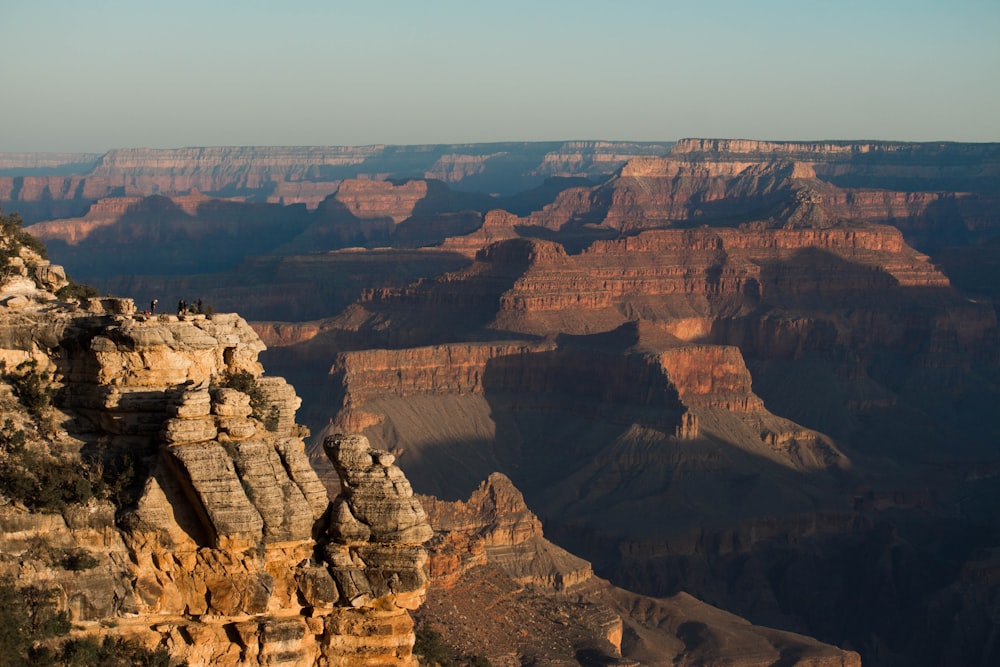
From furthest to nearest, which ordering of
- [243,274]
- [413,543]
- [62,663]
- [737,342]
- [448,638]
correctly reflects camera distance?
[243,274], [737,342], [448,638], [413,543], [62,663]

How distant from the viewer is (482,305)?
142 metres

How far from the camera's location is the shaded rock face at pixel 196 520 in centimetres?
2072

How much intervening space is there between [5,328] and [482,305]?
4717 inches

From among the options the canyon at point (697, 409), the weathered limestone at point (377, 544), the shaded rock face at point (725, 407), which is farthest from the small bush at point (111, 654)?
the shaded rock face at point (725, 407)

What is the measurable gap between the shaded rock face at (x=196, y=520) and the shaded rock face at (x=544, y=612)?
26937 millimetres

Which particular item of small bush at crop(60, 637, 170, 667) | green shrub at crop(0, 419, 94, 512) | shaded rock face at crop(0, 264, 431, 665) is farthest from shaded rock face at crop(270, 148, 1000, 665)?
small bush at crop(60, 637, 170, 667)

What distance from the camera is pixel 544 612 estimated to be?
59.9 meters

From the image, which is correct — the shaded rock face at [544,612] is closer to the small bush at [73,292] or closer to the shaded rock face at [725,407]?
the shaded rock face at [725,407]

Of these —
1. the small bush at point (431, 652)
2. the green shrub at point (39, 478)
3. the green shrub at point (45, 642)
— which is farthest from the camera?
the small bush at point (431, 652)

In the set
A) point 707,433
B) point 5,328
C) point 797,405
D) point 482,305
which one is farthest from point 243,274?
point 5,328

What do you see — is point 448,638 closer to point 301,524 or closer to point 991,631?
point 301,524

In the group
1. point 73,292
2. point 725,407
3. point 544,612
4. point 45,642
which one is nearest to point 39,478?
Result: point 45,642

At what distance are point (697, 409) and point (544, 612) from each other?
58.3 meters

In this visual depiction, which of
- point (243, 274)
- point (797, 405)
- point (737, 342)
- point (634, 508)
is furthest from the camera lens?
point (243, 274)
